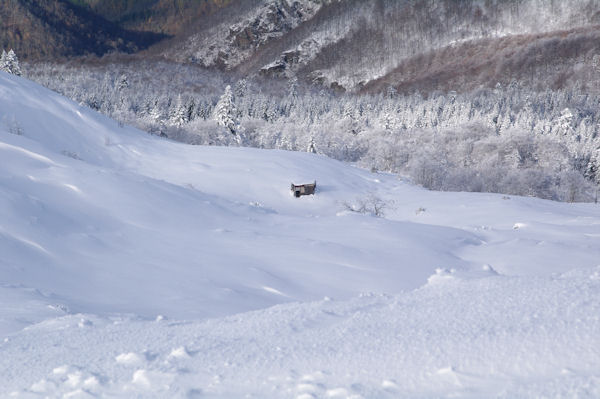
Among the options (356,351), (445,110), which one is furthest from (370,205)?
(445,110)

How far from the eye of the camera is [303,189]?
26.2 meters

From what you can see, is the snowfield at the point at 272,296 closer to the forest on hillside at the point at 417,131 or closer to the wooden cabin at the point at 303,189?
the wooden cabin at the point at 303,189

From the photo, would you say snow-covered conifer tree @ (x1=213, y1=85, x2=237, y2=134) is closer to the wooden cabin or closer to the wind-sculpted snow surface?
the wooden cabin

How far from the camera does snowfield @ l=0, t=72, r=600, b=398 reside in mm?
2951

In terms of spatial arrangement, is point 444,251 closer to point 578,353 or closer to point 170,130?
point 578,353

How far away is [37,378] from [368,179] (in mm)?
28044

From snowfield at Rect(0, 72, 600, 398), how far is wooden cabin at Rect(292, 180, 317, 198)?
8167 millimetres

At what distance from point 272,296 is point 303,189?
18.8 meters

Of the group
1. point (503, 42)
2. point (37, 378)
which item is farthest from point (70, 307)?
point (503, 42)

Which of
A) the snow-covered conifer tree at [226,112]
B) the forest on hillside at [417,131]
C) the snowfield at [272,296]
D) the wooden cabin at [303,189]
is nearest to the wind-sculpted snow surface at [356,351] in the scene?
the snowfield at [272,296]

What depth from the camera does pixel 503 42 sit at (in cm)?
18825

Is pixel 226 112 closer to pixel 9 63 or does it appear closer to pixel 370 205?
pixel 370 205

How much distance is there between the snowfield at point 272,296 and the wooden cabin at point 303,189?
8167 mm

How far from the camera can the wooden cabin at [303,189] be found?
26033 mm
